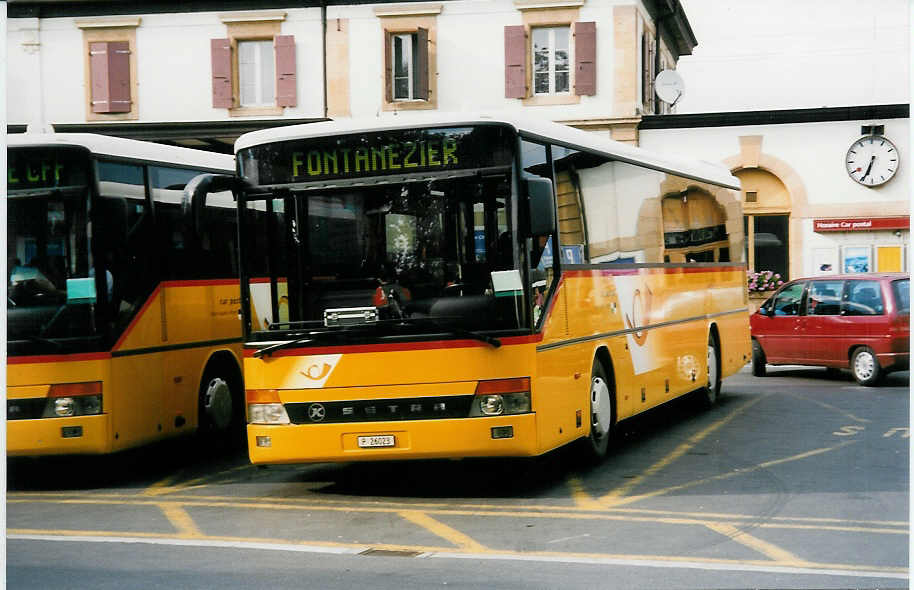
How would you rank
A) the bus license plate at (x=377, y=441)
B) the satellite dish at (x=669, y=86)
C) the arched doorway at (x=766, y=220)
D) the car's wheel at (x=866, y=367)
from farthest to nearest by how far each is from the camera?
1. the satellite dish at (x=669, y=86)
2. the arched doorway at (x=766, y=220)
3. the car's wheel at (x=866, y=367)
4. the bus license plate at (x=377, y=441)

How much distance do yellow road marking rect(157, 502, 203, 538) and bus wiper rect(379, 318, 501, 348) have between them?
2.02m

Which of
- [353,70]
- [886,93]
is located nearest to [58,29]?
[353,70]

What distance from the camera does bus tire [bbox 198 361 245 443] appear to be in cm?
1230

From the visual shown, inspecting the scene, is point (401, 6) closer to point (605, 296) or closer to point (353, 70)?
point (353, 70)

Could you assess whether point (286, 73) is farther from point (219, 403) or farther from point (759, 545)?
point (759, 545)

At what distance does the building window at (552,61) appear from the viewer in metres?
31.3

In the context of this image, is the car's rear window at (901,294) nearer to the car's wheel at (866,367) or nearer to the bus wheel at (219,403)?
the car's wheel at (866,367)

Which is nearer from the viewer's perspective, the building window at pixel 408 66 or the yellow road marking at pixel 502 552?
the yellow road marking at pixel 502 552

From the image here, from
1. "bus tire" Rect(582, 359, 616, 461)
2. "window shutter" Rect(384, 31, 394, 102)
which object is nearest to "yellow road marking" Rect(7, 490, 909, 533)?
"bus tire" Rect(582, 359, 616, 461)

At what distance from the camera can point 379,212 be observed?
9.41 m

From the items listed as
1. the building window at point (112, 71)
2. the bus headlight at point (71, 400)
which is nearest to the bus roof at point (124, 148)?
the bus headlight at point (71, 400)

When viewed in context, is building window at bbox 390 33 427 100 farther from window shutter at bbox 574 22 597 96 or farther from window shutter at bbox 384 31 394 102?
window shutter at bbox 574 22 597 96

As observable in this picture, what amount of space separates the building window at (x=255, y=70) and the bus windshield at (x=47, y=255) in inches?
880

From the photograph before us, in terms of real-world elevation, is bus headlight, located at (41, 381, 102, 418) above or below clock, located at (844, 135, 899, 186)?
below
